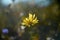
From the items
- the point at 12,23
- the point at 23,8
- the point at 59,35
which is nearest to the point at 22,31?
the point at 12,23

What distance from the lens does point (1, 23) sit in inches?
59.2

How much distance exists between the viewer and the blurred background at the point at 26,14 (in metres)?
1.52

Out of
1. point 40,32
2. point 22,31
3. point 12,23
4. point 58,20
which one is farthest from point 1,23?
point 58,20

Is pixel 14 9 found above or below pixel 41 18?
above

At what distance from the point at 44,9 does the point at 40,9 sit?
42 mm

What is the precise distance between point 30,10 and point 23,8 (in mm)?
74

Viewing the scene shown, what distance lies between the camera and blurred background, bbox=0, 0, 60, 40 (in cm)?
152

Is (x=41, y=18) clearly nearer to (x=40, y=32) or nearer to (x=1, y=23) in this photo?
(x=40, y=32)

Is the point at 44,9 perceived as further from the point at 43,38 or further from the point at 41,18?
the point at 43,38

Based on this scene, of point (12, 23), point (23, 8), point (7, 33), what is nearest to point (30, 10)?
point (23, 8)

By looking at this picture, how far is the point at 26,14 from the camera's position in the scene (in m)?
1.55

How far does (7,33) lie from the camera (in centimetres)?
152

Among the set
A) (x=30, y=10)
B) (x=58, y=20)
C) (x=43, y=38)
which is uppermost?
(x=30, y=10)

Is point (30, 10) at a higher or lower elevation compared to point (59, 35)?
higher
